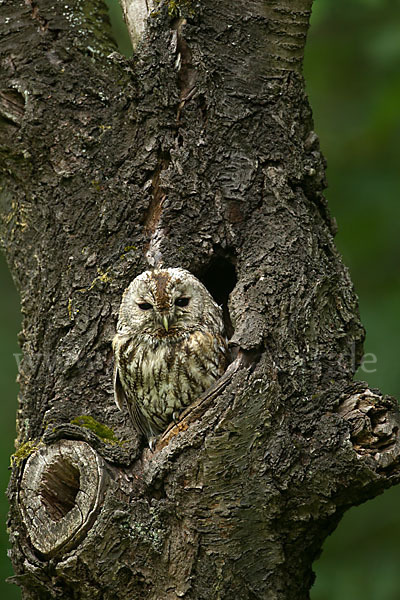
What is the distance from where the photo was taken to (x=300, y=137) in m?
3.19

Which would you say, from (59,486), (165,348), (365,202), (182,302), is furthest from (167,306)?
(365,202)

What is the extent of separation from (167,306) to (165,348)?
0.65 ft

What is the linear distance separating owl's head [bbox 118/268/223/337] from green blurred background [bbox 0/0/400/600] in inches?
55.7

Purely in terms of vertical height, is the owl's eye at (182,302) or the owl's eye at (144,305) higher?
the owl's eye at (182,302)

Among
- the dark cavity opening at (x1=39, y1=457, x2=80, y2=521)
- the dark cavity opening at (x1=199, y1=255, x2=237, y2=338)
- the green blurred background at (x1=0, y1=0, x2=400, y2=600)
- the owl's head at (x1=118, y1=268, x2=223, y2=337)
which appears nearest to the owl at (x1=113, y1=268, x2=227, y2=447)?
the owl's head at (x1=118, y1=268, x2=223, y2=337)

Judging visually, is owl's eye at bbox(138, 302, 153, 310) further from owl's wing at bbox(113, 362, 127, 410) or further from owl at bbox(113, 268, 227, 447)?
owl's wing at bbox(113, 362, 127, 410)

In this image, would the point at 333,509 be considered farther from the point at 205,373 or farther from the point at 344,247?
the point at 344,247

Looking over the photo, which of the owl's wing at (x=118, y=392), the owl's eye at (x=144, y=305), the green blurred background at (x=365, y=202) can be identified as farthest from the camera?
the green blurred background at (x=365, y=202)

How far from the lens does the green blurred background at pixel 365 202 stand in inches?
173

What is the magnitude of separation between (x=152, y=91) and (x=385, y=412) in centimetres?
159

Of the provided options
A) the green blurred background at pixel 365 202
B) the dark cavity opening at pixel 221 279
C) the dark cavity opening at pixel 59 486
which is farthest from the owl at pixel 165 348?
the green blurred background at pixel 365 202

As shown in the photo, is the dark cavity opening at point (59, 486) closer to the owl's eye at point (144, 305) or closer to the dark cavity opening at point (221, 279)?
the owl's eye at point (144, 305)

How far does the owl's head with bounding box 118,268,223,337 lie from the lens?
3074 mm

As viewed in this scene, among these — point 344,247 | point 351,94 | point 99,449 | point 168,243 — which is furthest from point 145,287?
point 351,94
